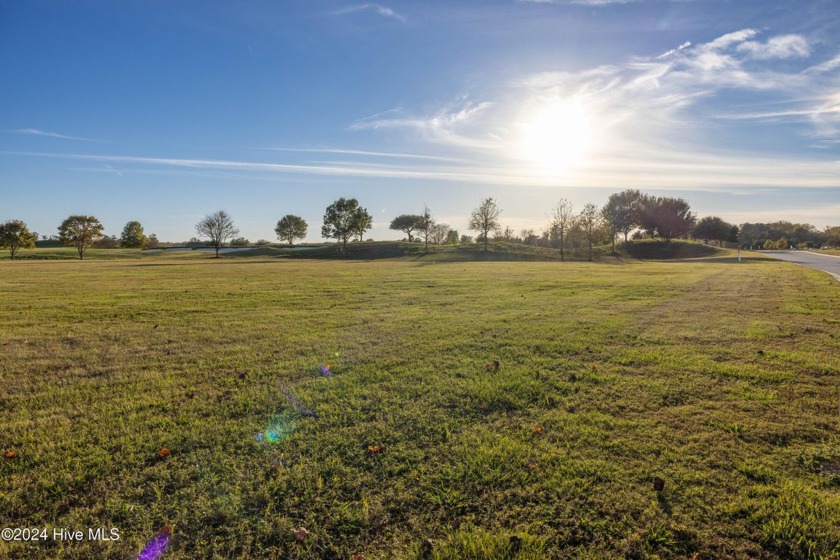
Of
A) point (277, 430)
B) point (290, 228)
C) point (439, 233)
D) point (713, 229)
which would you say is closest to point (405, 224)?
point (439, 233)

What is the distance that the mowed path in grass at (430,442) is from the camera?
2998 millimetres

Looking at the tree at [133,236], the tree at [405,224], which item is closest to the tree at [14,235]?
the tree at [133,236]

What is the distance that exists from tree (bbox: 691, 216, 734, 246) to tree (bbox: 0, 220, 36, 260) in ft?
426

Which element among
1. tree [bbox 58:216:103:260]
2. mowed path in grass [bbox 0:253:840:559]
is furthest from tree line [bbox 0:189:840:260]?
mowed path in grass [bbox 0:253:840:559]

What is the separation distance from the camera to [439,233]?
103250mm

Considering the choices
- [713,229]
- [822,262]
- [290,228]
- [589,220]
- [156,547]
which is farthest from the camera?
[290,228]

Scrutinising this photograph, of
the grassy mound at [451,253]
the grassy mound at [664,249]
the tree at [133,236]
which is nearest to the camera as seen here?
the grassy mound at [451,253]

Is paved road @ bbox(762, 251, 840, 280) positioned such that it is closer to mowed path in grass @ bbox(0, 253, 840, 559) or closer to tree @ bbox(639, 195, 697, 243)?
mowed path in grass @ bbox(0, 253, 840, 559)

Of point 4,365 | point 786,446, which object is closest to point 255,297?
point 4,365

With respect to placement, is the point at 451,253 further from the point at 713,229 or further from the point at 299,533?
the point at 713,229

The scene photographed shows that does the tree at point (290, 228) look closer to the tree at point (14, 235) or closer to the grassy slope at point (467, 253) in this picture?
the grassy slope at point (467, 253)

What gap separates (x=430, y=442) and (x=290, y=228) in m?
114

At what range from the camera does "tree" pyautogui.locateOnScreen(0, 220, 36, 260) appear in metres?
60.0

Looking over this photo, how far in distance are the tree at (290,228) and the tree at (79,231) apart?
4824 cm
